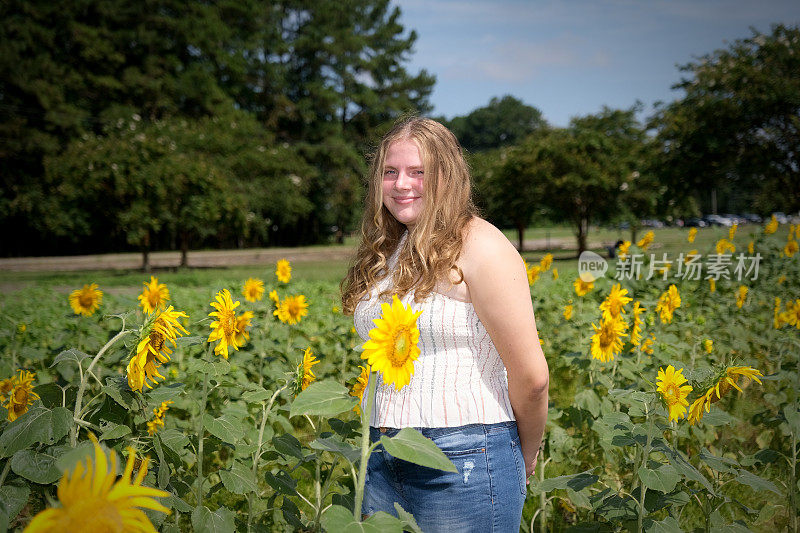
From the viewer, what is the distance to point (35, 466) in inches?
46.2

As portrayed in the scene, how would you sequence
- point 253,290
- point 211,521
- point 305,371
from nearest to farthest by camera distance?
point 211,521
point 305,371
point 253,290

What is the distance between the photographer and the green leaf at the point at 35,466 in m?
1.15

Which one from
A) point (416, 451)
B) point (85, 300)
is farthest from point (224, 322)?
point (85, 300)

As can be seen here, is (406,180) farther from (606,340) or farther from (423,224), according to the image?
(606,340)

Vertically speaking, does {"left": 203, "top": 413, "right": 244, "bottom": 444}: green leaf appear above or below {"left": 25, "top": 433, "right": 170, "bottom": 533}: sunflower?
below

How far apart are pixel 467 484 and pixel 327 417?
0.59 meters

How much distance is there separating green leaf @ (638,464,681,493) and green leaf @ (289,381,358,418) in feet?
3.25

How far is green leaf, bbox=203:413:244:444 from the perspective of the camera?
1662 mm

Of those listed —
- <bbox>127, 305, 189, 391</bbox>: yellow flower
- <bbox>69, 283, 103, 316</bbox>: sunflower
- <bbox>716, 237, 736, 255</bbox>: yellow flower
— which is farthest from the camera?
<bbox>716, 237, 736, 255</bbox>: yellow flower

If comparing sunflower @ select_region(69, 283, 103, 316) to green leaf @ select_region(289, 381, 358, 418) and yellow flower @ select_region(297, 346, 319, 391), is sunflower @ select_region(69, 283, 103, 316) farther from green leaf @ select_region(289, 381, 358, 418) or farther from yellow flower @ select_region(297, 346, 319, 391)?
green leaf @ select_region(289, 381, 358, 418)

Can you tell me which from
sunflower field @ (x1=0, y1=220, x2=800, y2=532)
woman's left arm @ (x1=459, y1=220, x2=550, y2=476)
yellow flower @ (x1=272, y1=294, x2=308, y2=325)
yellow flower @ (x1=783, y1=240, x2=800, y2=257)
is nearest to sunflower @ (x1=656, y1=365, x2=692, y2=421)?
sunflower field @ (x1=0, y1=220, x2=800, y2=532)

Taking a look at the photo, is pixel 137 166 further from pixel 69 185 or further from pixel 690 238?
pixel 690 238

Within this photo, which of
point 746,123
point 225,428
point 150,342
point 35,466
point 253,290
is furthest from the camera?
point 746,123

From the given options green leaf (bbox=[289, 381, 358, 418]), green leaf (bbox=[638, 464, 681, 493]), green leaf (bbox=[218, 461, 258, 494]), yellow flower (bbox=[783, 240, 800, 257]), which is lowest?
green leaf (bbox=[218, 461, 258, 494])
